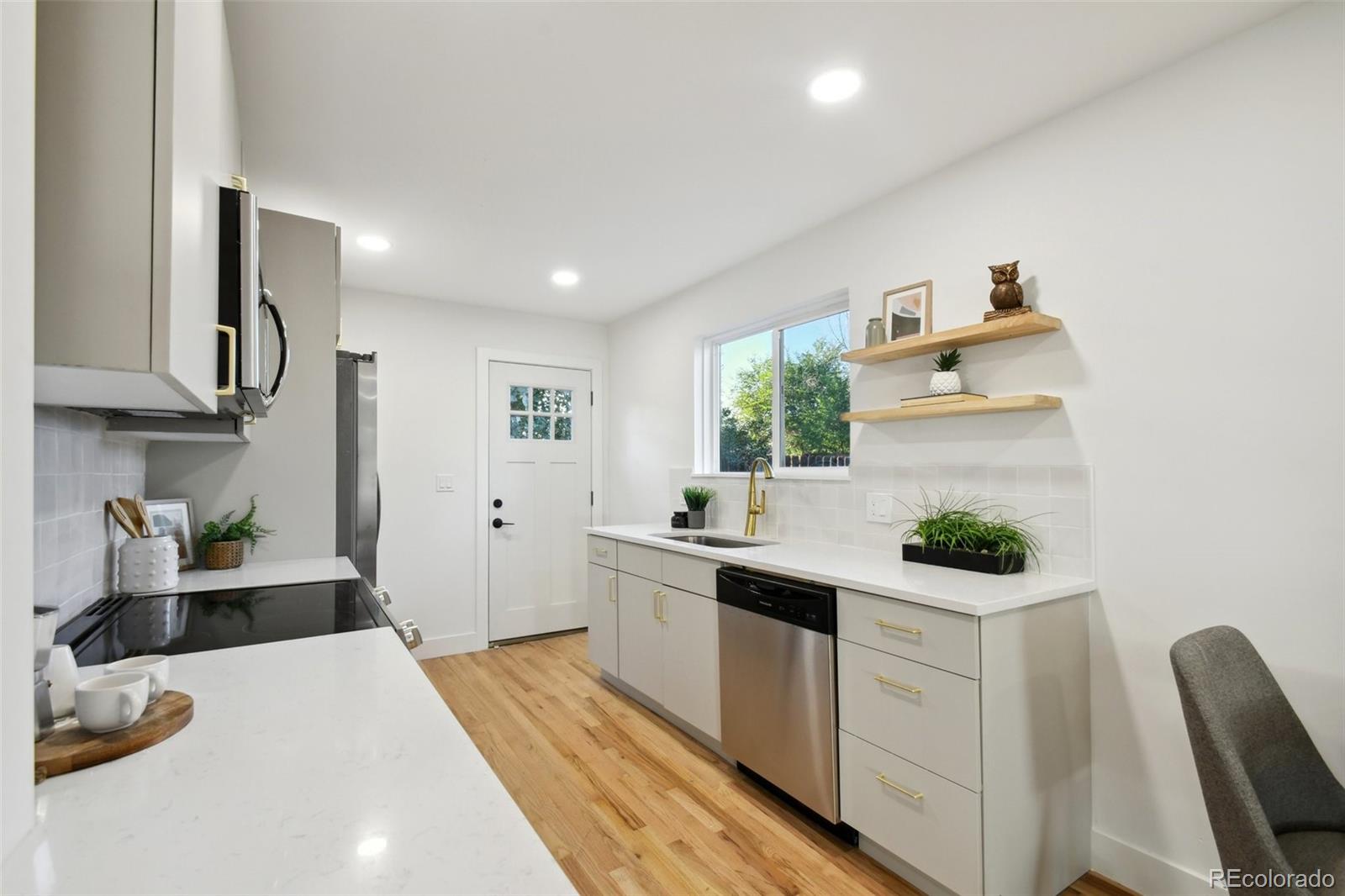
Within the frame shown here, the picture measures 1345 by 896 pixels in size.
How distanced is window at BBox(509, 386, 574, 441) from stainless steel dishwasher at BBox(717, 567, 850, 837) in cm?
245

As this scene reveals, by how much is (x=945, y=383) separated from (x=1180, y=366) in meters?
0.67

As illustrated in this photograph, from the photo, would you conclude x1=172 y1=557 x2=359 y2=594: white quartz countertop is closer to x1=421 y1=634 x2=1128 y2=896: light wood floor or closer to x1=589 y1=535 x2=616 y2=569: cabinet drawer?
x1=421 y1=634 x2=1128 y2=896: light wood floor

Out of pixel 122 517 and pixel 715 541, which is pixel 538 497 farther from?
pixel 122 517

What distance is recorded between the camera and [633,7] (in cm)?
157

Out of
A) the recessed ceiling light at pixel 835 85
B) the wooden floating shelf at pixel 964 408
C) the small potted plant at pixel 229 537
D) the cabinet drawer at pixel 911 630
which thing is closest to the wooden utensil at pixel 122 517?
the small potted plant at pixel 229 537

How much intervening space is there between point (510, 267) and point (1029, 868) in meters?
3.46

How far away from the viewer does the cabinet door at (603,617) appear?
3389mm

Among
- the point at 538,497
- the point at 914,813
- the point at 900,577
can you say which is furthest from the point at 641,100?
the point at 538,497

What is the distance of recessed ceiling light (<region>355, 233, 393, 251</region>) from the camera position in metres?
3.07

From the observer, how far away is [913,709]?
177 centimetres

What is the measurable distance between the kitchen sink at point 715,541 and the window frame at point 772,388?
368mm

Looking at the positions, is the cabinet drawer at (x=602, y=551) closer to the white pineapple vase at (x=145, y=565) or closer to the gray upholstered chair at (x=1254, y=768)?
the white pineapple vase at (x=145, y=565)

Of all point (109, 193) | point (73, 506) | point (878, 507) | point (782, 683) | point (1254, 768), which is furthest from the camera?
point (878, 507)

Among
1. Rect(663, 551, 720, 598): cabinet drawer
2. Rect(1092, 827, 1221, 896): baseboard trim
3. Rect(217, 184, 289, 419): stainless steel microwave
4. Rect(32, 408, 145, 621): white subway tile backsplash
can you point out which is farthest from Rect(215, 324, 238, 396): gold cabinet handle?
Rect(1092, 827, 1221, 896): baseboard trim
